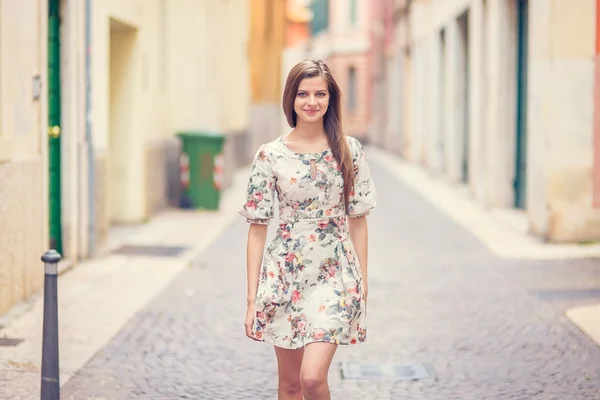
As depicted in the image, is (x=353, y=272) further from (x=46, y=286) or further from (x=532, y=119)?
(x=532, y=119)

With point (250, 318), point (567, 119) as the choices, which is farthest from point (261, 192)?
point (567, 119)

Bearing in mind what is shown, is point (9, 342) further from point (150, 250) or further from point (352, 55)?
point (352, 55)

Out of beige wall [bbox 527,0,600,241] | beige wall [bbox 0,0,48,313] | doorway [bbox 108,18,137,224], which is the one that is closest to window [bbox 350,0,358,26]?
doorway [bbox 108,18,137,224]

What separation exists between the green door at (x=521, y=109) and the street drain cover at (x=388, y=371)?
9.04 metres

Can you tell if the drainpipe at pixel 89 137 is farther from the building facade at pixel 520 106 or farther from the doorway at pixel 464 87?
the doorway at pixel 464 87

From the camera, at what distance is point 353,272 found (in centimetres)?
412

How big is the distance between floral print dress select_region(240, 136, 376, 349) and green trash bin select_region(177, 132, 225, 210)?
1113cm

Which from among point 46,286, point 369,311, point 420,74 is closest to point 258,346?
point 369,311

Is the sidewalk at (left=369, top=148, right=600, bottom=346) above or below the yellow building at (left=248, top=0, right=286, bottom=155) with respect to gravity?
below

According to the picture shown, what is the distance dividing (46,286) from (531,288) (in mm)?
5258

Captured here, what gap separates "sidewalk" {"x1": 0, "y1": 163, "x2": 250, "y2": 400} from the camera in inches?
239

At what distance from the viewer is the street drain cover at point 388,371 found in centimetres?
597

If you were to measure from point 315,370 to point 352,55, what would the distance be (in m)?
45.7

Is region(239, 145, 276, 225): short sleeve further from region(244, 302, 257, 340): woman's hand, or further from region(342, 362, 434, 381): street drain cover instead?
region(342, 362, 434, 381): street drain cover
